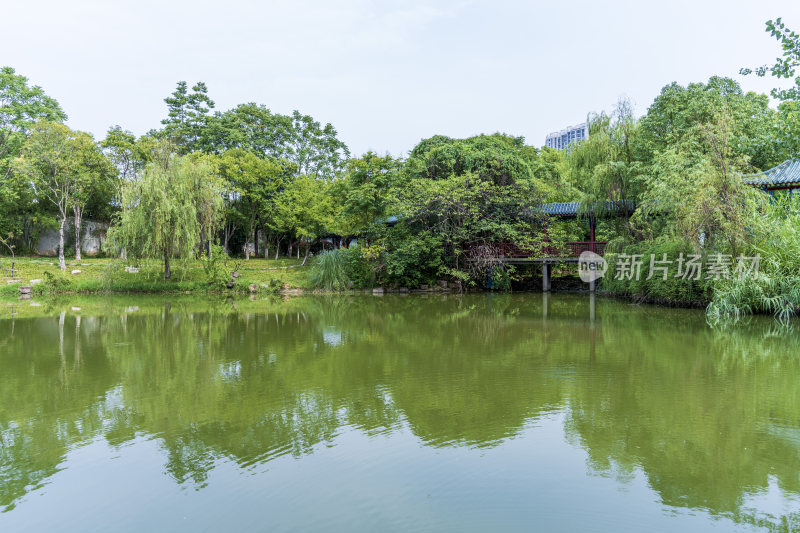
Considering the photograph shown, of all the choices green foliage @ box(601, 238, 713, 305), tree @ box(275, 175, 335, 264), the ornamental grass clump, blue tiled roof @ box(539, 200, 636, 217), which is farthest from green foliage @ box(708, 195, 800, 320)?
tree @ box(275, 175, 335, 264)

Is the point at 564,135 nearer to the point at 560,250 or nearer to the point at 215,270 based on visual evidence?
the point at 560,250

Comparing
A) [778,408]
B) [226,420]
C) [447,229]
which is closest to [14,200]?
[447,229]

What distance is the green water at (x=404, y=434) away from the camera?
3.13 meters

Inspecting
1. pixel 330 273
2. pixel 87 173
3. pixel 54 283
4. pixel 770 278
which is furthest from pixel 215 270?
pixel 770 278

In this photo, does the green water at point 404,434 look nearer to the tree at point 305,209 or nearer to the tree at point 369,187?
the tree at point 369,187

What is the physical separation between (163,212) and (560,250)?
14961mm

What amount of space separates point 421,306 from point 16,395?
1100 centimetres

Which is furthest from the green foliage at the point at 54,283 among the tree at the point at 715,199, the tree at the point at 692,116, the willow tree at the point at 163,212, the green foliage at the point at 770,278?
the tree at the point at 692,116

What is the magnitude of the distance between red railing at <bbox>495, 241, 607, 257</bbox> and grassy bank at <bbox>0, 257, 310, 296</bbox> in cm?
832

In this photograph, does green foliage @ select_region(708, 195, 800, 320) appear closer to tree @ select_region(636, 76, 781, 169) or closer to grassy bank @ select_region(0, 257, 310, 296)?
tree @ select_region(636, 76, 781, 169)

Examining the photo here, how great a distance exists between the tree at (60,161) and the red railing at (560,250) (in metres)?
18.1

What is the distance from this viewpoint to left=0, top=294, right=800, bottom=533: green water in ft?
10.3

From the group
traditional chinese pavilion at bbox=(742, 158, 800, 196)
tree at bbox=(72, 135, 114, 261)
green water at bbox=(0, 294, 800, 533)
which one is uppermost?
tree at bbox=(72, 135, 114, 261)

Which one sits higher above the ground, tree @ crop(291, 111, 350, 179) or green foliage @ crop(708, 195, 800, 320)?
tree @ crop(291, 111, 350, 179)
